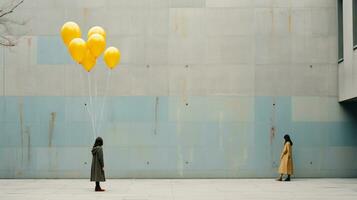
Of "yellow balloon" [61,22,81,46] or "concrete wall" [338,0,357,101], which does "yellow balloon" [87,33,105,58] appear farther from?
"concrete wall" [338,0,357,101]

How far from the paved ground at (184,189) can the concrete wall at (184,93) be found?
95 cm

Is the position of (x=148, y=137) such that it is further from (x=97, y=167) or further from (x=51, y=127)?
A: (x=97, y=167)

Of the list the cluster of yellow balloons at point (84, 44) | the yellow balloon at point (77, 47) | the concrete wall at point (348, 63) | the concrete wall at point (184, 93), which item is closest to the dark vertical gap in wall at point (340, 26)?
the concrete wall at point (184, 93)

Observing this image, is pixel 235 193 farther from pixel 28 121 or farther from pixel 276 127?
pixel 28 121

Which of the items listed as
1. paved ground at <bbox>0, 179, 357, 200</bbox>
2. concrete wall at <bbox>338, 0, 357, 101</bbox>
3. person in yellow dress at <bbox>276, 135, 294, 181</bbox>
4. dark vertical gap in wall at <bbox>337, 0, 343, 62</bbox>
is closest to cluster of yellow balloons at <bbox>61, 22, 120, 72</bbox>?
paved ground at <bbox>0, 179, 357, 200</bbox>

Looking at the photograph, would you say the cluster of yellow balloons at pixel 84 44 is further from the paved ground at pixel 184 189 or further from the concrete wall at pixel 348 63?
the concrete wall at pixel 348 63

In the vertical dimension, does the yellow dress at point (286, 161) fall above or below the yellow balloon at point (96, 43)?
below

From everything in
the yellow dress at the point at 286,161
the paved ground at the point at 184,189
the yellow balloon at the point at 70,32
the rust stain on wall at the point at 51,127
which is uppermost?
the yellow balloon at the point at 70,32

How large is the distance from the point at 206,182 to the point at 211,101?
3077 mm

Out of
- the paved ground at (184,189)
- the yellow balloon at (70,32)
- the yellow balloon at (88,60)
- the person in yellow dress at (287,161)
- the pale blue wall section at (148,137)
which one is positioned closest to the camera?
the paved ground at (184,189)

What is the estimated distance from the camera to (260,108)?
22.3 meters

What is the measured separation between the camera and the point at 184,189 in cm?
1852

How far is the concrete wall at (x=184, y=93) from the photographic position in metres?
22.2

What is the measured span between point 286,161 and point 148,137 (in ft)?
16.1
